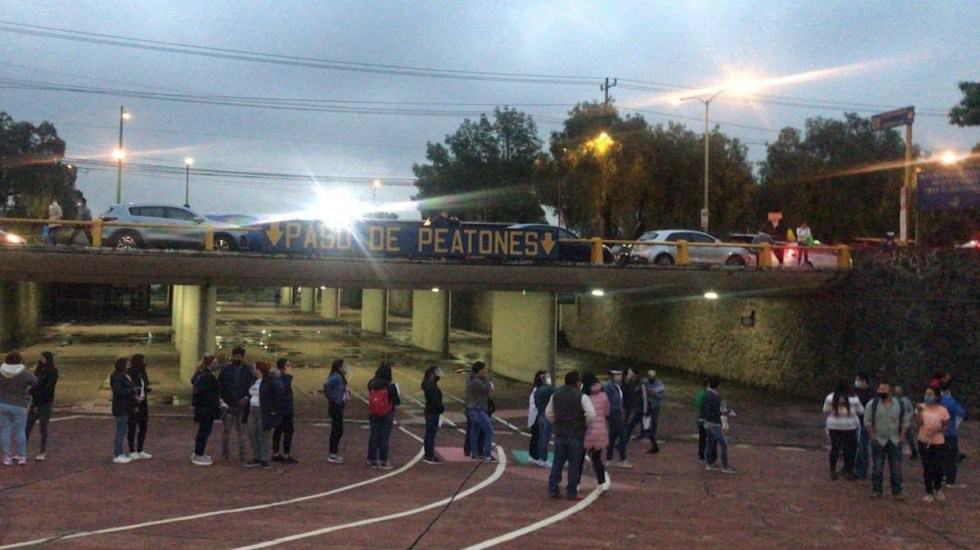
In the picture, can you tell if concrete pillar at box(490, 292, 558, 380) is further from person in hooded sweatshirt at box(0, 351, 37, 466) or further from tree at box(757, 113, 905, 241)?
tree at box(757, 113, 905, 241)

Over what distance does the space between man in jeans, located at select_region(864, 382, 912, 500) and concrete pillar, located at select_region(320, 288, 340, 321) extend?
57.8m

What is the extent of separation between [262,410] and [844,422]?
8.46 m

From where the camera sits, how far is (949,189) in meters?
28.2

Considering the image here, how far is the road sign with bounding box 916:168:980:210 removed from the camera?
91.0ft

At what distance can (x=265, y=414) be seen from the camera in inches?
517

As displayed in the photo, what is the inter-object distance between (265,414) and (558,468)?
443 cm

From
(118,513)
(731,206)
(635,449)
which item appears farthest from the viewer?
(731,206)

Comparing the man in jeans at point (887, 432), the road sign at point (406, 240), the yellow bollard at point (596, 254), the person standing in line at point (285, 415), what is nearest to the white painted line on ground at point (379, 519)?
the person standing in line at point (285, 415)

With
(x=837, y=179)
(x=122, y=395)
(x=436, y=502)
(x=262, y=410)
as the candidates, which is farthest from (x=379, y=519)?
(x=837, y=179)

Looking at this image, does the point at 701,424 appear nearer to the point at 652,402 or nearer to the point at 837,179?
the point at 652,402

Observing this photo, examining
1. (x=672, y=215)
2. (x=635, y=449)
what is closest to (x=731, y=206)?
(x=672, y=215)

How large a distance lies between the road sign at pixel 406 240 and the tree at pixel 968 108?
2144 centimetres

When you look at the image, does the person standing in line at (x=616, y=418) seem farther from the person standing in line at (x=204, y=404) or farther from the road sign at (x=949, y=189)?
the road sign at (x=949, y=189)

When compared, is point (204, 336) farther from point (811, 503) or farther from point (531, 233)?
point (811, 503)
